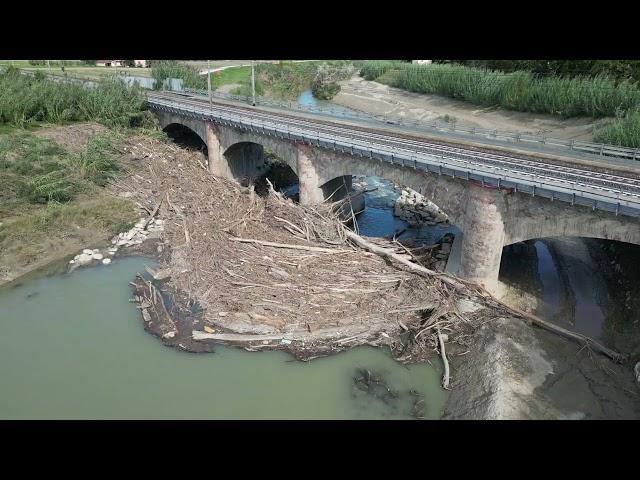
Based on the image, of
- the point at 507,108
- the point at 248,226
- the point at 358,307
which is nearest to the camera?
the point at 358,307

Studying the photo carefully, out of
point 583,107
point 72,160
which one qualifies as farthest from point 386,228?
point 583,107

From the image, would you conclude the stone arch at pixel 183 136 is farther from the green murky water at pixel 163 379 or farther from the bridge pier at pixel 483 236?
the bridge pier at pixel 483 236

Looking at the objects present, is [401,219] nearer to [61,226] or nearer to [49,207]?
[61,226]

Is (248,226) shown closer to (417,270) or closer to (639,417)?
(417,270)

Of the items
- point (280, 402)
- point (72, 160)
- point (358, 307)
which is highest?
point (72, 160)

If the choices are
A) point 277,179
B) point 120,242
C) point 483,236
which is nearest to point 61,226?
point 120,242
